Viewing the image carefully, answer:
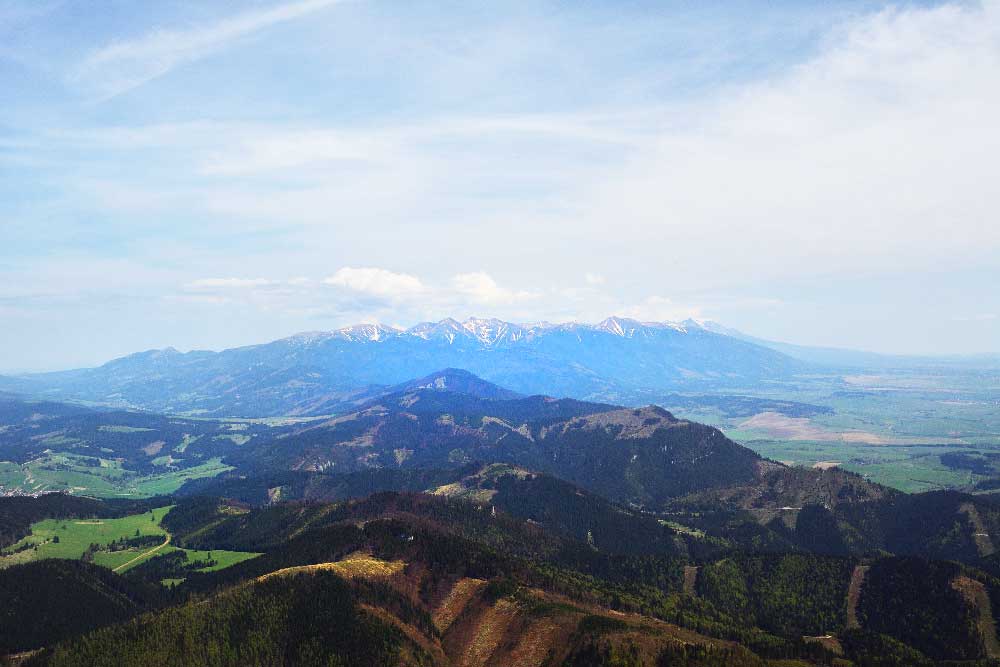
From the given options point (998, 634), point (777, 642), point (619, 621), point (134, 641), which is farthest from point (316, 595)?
point (998, 634)

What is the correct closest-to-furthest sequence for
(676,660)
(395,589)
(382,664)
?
1. (676,660)
2. (382,664)
3. (395,589)

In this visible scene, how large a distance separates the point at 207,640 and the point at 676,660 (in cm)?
12743

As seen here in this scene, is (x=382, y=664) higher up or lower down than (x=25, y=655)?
higher up

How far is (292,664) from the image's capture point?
161m

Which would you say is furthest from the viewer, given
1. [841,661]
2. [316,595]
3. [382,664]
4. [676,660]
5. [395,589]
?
[395,589]

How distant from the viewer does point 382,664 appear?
498ft

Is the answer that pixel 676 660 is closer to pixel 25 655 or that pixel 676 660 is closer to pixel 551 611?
pixel 551 611

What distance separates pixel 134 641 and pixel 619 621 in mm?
137505

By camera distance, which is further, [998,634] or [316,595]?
[998,634]

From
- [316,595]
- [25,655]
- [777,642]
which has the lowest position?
[25,655]

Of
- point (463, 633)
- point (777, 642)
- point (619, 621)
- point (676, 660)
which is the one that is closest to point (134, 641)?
point (463, 633)

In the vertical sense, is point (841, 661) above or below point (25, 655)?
above

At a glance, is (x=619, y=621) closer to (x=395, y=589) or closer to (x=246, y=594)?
(x=395, y=589)

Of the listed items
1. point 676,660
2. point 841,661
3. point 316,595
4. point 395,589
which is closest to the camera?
point 676,660
